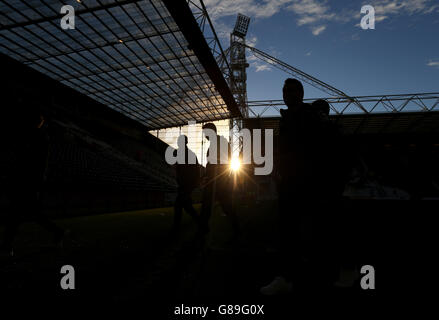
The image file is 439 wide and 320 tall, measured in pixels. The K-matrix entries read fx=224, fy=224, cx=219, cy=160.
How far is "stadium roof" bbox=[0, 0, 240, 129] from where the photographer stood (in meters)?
12.2

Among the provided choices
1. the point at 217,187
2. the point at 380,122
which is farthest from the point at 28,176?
the point at 380,122

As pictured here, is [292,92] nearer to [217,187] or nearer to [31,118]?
[217,187]

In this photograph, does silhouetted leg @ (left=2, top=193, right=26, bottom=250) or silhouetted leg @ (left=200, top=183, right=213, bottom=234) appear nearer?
silhouetted leg @ (left=2, top=193, right=26, bottom=250)

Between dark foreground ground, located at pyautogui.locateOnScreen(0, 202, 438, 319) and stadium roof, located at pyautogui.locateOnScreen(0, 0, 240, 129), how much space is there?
11.4 m

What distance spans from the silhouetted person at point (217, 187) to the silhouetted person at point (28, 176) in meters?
2.39

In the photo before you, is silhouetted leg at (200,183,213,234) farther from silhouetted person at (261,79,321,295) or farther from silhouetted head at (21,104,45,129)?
silhouetted head at (21,104,45,129)

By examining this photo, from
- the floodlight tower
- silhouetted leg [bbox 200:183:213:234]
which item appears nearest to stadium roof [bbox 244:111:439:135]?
the floodlight tower

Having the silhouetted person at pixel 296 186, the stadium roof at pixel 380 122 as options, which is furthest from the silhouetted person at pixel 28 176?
the stadium roof at pixel 380 122

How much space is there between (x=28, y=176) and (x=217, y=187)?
119 inches

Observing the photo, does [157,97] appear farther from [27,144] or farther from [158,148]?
[27,144]

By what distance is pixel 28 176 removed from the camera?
11.0 feet

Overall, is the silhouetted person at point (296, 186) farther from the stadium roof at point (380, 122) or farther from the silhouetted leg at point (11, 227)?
the stadium roof at point (380, 122)

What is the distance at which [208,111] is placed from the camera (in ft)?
89.4

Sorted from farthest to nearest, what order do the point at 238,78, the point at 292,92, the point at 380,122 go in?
the point at 238,78, the point at 380,122, the point at 292,92
